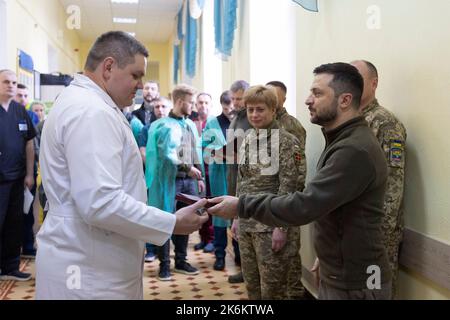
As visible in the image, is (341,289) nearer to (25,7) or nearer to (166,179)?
(166,179)

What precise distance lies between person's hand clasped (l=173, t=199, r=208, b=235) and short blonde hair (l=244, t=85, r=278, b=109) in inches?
45.6

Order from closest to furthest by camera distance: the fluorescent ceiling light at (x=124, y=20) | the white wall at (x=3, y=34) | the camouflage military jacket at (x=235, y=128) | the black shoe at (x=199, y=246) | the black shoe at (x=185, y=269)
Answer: the camouflage military jacket at (x=235, y=128)
the black shoe at (x=185, y=269)
the black shoe at (x=199, y=246)
the white wall at (x=3, y=34)
the fluorescent ceiling light at (x=124, y=20)

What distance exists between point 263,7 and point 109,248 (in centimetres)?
402

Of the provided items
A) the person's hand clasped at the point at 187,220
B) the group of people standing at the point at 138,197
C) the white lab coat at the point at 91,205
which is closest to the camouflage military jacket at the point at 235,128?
the group of people standing at the point at 138,197

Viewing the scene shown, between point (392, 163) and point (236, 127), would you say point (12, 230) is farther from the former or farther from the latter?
point (392, 163)

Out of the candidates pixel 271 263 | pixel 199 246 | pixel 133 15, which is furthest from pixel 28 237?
pixel 133 15

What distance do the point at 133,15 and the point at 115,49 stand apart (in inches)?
416

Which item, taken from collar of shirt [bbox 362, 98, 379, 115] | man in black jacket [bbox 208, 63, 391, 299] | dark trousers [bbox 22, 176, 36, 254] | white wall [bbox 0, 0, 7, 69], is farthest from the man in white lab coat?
white wall [bbox 0, 0, 7, 69]

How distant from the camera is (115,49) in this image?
1496 mm

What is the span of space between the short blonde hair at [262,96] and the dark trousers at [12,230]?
224 cm

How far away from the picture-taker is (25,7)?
22.4ft

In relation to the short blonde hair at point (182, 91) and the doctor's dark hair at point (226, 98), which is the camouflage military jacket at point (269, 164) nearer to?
the short blonde hair at point (182, 91)

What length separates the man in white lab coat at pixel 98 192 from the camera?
1338mm

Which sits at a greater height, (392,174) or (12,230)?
(392,174)
